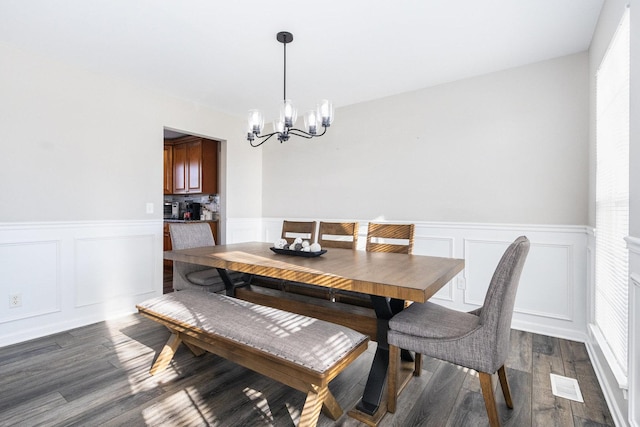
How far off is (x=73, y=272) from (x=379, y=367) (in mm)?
2910

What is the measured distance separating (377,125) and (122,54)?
2.63 metres

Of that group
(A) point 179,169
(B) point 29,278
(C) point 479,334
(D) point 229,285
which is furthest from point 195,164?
(C) point 479,334

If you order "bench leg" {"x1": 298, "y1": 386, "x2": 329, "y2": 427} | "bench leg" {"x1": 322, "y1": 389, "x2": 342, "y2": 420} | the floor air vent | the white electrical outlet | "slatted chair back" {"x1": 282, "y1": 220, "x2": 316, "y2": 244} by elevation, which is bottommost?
the floor air vent

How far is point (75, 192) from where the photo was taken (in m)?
2.95

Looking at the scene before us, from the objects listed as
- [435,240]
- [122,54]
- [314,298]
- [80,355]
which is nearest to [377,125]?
[435,240]

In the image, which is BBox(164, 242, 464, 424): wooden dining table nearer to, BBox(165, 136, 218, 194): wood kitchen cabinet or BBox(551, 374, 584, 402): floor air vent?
BBox(551, 374, 584, 402): floor air vent

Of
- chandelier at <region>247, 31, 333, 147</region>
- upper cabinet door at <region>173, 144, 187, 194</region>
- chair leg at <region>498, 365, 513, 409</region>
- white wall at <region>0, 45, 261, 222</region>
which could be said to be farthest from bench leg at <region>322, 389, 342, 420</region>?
upper cabinet door at <region>173, 144, 187, 194</region>

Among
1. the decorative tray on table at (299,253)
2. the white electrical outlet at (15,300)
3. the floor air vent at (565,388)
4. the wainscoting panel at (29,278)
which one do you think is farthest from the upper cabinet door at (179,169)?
the floor air vent at (565,388)

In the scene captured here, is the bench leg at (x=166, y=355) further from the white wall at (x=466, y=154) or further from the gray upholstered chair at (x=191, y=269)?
the white wall at (x=466, y=154)

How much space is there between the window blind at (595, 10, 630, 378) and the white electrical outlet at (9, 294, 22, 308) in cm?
416

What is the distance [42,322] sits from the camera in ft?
9.03

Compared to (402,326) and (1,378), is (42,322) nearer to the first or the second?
(1,378)

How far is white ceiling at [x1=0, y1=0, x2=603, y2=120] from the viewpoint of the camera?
210 cm

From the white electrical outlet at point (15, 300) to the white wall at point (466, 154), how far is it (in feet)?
9.85
